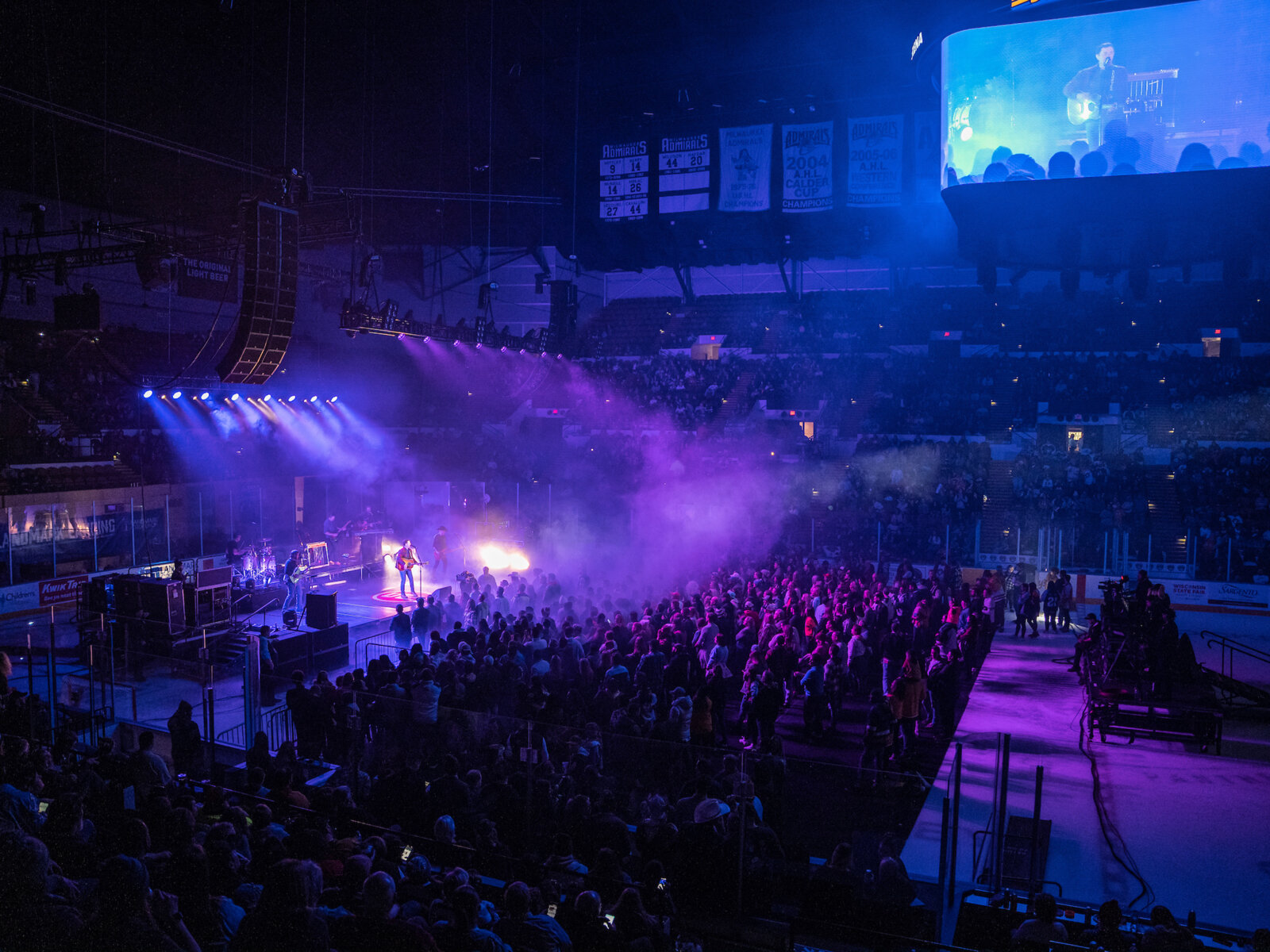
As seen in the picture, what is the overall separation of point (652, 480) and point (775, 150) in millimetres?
11439

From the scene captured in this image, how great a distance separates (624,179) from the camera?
49.9 ft

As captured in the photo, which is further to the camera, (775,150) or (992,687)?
(775,150)

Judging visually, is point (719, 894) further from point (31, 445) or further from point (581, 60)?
point (31, 445)

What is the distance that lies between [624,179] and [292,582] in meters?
10.7

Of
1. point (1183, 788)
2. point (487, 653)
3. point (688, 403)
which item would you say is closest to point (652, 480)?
point (688, 403)

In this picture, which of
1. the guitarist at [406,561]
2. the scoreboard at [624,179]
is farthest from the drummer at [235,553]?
the scoreboard at [624,179]

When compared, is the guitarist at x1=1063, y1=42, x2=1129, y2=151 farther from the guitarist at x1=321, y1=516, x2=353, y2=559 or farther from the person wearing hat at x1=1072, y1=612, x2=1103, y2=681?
the guitarist at x1=321, y1=516, x2=353, y2=559

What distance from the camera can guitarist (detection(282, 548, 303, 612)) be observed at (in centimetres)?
1733

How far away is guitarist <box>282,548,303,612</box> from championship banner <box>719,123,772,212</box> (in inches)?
457

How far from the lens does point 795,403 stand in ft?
84.3

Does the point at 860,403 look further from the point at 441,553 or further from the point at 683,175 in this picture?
the point at 441,553

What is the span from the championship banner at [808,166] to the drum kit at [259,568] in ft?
42.9

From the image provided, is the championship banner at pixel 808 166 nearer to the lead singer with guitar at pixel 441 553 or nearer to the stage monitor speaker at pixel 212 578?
the lead singer with guitar at pixel 441 553

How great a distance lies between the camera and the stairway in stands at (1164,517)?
17547 mm
